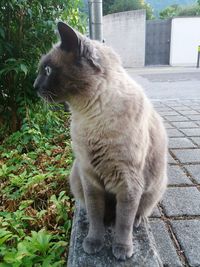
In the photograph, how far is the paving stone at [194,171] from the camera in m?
3.04

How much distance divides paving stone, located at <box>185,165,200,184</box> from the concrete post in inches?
92.8

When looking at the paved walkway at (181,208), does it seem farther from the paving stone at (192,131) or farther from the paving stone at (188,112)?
the paving stone at (188,112)

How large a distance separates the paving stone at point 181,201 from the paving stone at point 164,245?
193 millimetres

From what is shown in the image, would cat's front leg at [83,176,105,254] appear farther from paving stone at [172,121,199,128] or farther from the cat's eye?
paving stone at [172,121,199,128]

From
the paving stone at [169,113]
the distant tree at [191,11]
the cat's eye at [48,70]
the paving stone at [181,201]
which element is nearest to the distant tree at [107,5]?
the distant tree at [191,11]

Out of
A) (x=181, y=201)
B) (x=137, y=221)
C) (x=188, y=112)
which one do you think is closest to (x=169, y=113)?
(x=188, y=112)

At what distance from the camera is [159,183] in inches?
81.1

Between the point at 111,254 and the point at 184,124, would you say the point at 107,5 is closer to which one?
the point at 184,124

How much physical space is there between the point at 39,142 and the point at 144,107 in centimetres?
235

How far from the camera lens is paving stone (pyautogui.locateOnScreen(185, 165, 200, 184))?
304 cm

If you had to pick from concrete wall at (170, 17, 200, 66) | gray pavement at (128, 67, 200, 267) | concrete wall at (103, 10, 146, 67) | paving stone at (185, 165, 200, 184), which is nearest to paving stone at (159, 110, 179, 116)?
gray pavement at (128, 67, 200, 267)

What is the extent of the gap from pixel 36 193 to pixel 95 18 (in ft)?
9.61

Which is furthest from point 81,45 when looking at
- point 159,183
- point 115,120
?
point 159,183

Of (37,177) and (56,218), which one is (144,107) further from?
(37,177)
